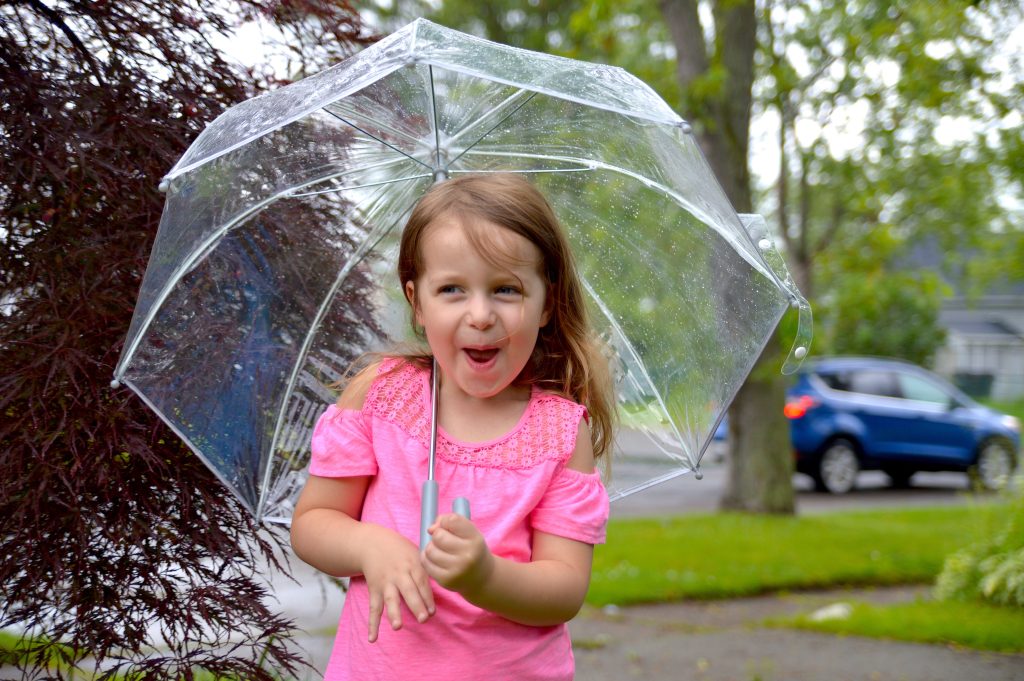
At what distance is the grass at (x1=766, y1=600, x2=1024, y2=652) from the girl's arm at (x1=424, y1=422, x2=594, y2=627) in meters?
4.03

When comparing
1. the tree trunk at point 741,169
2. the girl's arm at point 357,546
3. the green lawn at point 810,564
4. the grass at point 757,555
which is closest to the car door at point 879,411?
the green lawn at point 810,564

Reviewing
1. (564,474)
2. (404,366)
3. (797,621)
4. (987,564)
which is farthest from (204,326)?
(987,564)

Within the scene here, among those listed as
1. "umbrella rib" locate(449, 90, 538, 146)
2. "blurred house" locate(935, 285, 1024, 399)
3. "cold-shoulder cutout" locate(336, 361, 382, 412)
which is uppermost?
"blurred house" locate(935, 285, 1024, 399)

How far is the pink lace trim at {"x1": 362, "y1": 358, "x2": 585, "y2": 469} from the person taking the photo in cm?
210

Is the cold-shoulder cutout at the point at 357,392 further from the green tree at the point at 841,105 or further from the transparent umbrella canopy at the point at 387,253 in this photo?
the green tree at the point at 841,105

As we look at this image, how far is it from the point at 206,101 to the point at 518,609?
1828 millimetres

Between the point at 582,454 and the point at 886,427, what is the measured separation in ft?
43.7

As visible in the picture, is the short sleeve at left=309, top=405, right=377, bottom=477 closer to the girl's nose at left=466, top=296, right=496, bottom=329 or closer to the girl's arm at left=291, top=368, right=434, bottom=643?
the girl's arm at left=291, top=368, right=434, bottom=643

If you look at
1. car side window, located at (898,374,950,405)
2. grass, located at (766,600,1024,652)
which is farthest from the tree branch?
car side window, located at (898,374,950,405)

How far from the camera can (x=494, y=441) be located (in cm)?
213

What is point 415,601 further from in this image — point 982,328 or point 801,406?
point 982,328

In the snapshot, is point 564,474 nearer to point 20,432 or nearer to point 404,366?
point 404,366

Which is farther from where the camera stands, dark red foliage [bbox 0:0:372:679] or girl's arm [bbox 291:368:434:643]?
dark red foliage [bbox 0:0:372:679]

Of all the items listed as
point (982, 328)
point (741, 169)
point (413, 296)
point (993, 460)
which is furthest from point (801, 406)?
point (982, 328)
